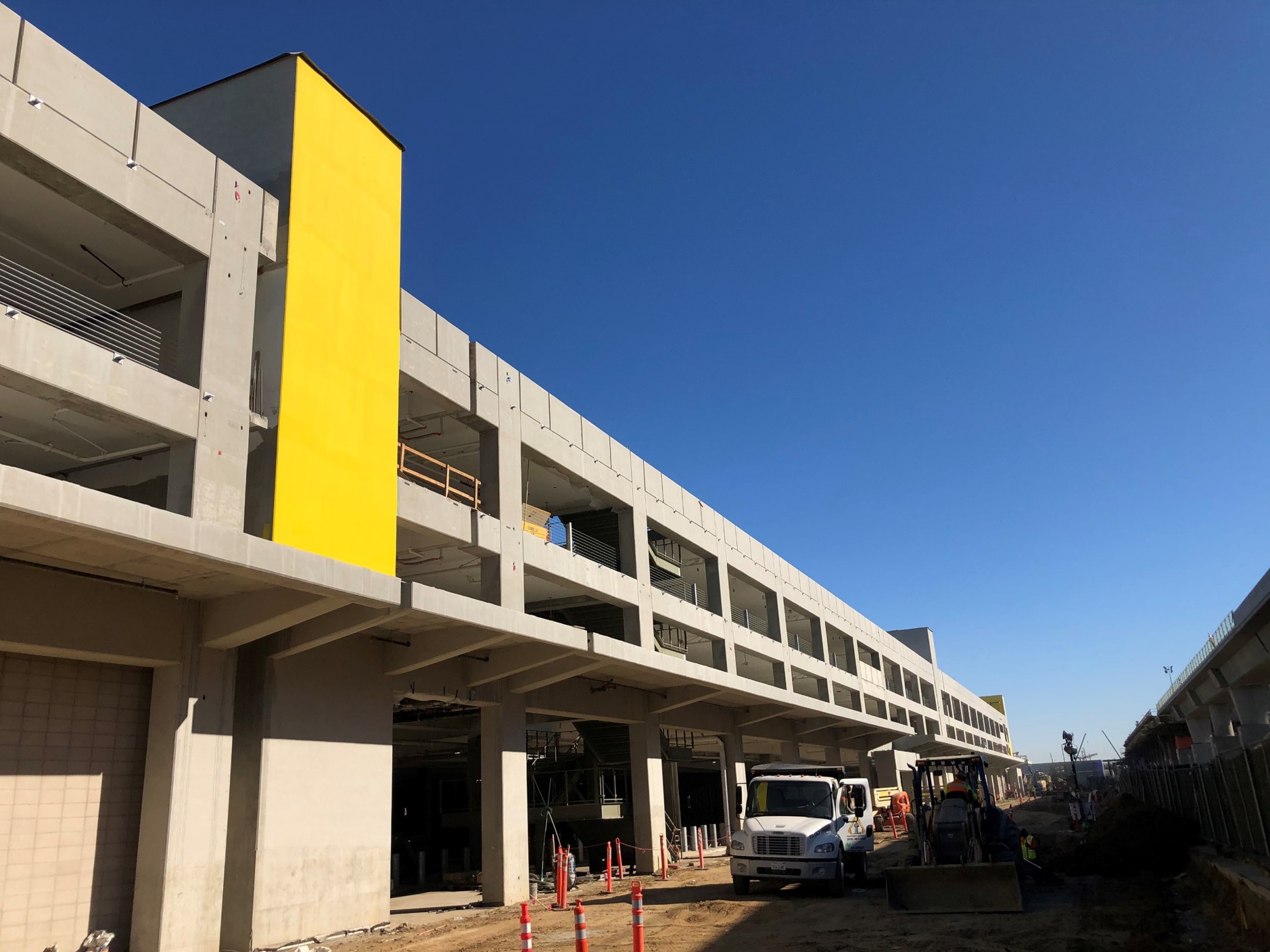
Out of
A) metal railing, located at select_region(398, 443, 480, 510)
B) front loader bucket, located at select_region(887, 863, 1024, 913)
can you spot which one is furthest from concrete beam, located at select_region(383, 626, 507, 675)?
front loader bucket, located at select_region(887, 863, 1024, 913)

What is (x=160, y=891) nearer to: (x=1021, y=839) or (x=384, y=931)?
(x=384, y=931)

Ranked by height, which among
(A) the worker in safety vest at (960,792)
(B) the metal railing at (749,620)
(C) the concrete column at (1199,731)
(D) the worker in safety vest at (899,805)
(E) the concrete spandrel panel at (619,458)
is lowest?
(D) the worker in safety vest at (899,805)

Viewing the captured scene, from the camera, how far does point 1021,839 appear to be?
23.4 meters

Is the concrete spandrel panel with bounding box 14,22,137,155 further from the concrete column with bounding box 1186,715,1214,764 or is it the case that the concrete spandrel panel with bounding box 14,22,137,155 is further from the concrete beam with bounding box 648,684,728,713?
the concrete column with bounding box 1186,715,1214,764

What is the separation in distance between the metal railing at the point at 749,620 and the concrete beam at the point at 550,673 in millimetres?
14760

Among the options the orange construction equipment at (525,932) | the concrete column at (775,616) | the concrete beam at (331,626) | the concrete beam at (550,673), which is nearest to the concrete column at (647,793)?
the concrete beam at (550,673)

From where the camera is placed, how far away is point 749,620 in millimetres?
42938

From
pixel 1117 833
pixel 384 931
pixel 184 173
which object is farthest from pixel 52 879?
pixel 1117 833

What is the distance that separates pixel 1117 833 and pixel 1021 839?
3.06 m

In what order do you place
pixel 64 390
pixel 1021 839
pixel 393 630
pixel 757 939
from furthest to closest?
pixel 1021 839
pixel 393 630
pixel 757 939
pixel 64 390

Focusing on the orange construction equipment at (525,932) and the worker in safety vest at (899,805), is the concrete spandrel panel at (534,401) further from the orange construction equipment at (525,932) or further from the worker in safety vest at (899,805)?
the worker in safety vest at (899,805)

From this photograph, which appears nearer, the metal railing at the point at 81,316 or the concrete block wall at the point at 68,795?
the concrete block wall at the point at 68,795

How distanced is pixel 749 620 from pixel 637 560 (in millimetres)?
15320

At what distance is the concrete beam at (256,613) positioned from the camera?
51.1 feet
